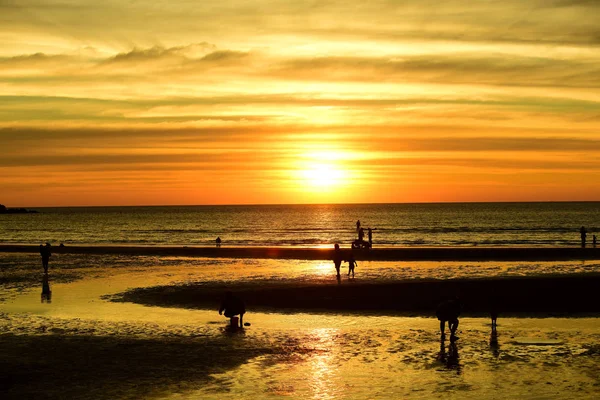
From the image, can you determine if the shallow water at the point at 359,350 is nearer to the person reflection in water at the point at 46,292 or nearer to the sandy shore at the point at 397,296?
the person reflection in water at the point at 46,292

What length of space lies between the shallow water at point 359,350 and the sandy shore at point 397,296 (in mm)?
1625

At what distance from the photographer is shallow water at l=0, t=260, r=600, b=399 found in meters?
14.2

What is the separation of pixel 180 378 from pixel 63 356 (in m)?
4.10

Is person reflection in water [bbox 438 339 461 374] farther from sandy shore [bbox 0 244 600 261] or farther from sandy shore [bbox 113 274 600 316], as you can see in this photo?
sandy shore [bbox 0 244 600 261]

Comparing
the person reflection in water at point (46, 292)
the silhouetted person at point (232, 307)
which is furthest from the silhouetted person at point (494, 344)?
the person reflection in water at point (46, 292)

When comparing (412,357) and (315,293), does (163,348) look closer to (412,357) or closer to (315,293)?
(412,357)

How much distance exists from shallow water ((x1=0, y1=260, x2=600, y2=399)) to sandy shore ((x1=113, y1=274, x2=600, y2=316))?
1625mm

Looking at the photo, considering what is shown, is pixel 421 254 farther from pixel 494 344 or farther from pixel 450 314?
pixel 494 344

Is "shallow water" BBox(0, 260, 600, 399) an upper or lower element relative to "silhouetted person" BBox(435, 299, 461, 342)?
lower

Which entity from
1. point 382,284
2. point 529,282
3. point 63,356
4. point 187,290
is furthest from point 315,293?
point 63,356

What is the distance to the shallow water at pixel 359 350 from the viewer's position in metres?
14.2

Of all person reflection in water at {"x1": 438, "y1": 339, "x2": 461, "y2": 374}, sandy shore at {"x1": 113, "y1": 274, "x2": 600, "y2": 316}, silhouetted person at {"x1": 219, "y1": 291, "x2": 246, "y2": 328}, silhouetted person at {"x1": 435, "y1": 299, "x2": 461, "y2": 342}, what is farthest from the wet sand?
sandy shore at {"x1": 113, "y1": 274, "x2": 600, "y2": 316}

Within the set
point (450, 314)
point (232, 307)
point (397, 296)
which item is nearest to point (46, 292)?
point (232, 307)

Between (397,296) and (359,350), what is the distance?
9736mm
